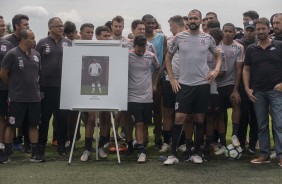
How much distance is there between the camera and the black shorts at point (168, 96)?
23.9ft

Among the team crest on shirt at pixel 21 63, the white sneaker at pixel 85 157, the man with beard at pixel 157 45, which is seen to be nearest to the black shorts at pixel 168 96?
the man with beard at pixel 157 45

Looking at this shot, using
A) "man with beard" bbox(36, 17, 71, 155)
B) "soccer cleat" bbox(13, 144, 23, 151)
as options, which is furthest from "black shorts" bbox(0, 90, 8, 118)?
"soccer cleat" bbox(13, 144, 23, 151)

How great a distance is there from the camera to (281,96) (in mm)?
6312

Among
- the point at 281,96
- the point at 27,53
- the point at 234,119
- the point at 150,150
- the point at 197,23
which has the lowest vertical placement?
the point at 150,150

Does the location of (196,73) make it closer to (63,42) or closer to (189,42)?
(189,42)

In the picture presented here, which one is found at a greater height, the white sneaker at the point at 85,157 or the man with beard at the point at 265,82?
the man with beard at the point at 265,82

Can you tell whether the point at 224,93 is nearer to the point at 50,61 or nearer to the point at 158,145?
the point at 158,145

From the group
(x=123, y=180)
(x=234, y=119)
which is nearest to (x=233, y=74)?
(x=234, y=119)

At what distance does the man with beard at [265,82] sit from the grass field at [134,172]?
0.42 m

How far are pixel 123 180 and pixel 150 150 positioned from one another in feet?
7.23

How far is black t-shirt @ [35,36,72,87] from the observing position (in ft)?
23.2

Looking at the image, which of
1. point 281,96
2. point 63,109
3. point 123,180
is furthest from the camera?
point 63,109

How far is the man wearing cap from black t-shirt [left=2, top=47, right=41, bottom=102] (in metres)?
3.39

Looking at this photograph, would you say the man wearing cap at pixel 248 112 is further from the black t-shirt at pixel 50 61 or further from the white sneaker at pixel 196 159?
the black t-shirt at pixel 50 61
